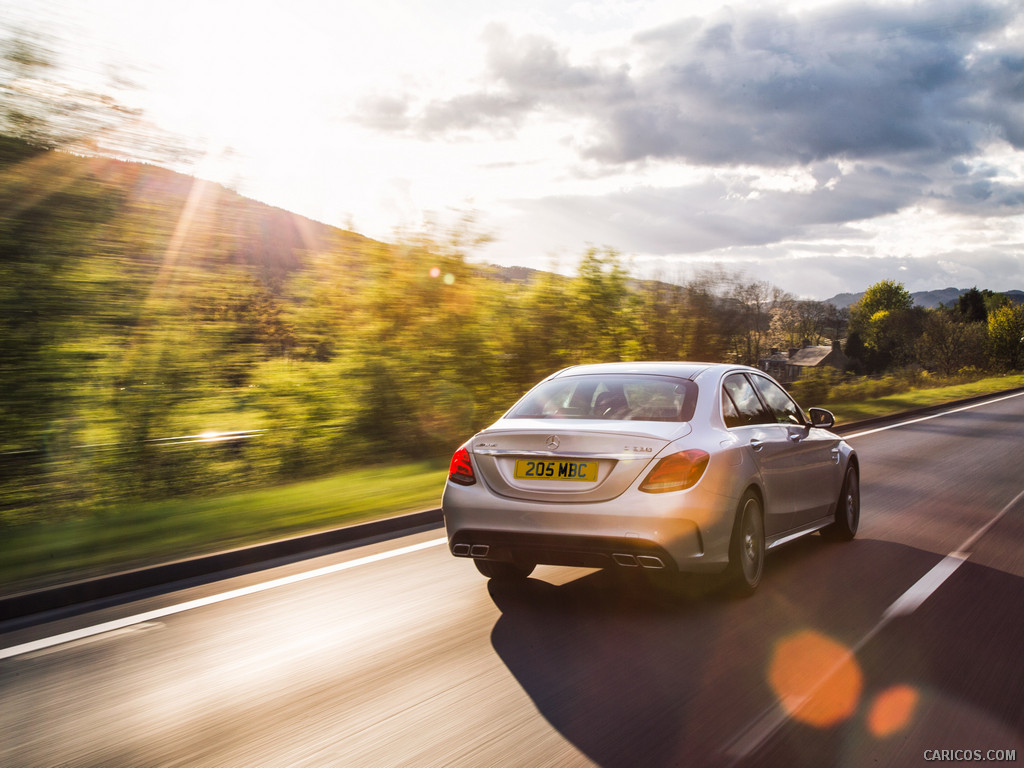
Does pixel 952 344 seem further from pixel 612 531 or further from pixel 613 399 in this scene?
pixel 612 531

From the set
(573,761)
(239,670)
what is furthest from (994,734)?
(239,670)

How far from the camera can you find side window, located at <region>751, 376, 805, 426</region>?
6.59 m

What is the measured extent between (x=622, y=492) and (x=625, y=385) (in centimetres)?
109

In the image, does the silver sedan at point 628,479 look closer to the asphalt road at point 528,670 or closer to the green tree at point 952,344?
the asphalt road at point 528,670

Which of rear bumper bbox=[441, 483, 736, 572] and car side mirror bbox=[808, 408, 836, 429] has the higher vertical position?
car side mirror bbox=[808, 408, 836, 429]

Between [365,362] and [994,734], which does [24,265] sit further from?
[994,734]

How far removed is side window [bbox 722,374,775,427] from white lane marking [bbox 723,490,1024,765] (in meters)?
1.48

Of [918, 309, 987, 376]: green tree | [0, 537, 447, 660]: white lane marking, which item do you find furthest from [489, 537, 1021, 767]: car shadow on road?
[918, 309, 987, 376]: green tree

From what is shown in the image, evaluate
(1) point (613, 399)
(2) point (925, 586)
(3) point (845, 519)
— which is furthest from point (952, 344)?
(1) point (613, 399)

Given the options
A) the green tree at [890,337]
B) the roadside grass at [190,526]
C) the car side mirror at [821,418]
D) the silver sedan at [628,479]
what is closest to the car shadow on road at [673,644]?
the silver sedan at [628,479]

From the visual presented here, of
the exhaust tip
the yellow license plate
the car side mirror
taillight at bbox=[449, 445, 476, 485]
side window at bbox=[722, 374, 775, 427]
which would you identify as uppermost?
side window at bbox=[722, 374, 775, 427]

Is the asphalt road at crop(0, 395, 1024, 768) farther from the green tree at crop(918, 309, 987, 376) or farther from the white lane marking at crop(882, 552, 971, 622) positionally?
the green tree at crop(918, 309, 987, 376)

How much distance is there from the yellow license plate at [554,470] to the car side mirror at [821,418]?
2743 millimetres

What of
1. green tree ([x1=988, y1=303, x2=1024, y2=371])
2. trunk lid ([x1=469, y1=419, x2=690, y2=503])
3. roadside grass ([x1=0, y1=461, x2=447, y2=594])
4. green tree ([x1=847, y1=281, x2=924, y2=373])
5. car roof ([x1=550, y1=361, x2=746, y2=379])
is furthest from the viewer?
green tree ([x1=847, y1=281, x2=924, y2=373])
